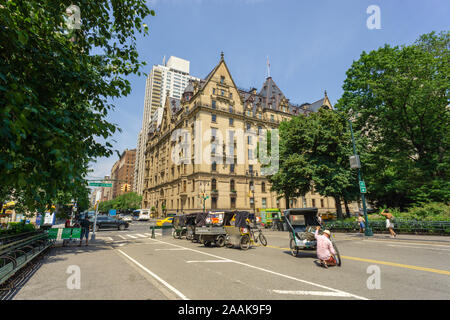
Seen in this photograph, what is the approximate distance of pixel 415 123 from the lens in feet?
76.6

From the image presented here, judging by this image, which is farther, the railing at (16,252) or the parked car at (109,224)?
the parked car at (109,224)

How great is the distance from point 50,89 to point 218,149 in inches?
1855

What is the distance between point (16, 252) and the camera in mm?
9109

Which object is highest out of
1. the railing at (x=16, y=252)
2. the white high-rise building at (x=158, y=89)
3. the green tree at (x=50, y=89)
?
the white high-rise building at (x=158, y=89)

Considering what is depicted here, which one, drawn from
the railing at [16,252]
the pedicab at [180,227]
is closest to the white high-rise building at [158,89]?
the pedicab at [180,227]

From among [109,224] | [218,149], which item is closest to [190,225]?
[109,224]

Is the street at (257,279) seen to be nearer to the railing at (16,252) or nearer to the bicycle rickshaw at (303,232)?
the railing at (16,252)

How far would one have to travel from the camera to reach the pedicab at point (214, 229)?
1502cm

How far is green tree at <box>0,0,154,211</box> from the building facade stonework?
40.7 m

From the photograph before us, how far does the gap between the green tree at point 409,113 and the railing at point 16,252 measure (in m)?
27.3

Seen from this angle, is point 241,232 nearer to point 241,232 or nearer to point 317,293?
point 241,232

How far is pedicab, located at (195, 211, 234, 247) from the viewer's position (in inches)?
591
